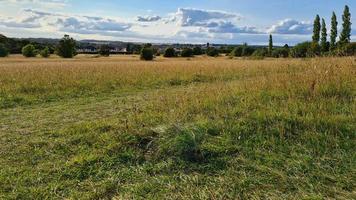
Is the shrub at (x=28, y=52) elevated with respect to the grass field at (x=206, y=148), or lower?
elevated

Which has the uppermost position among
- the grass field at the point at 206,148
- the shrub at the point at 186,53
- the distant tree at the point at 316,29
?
the distant tree at the point at 316,29

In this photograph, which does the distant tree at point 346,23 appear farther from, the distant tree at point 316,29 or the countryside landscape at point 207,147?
the countryside landscape at point 207,147

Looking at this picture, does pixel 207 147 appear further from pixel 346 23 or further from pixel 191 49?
pixel 191 49

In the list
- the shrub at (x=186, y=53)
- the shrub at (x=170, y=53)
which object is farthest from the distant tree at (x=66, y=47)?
the shrub at (x=186, y=53)

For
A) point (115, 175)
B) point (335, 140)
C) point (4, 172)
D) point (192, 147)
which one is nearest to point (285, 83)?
point (335, 140)

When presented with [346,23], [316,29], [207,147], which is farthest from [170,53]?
[207,147]

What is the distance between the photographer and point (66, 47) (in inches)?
3314

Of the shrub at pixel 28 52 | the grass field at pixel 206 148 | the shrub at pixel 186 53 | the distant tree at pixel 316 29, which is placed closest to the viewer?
the grass field at pixel 206 148

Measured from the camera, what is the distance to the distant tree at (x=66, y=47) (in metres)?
83.5

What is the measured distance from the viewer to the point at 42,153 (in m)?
4.98

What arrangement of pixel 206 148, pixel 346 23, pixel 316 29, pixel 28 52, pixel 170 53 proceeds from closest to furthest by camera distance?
pixel 206 148 → pixel 346 23 → pixel 316 29 → pixel 28 52 → pixel 170 53

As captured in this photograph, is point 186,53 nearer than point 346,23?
No

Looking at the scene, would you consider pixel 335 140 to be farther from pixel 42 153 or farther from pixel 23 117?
pixel 23 117

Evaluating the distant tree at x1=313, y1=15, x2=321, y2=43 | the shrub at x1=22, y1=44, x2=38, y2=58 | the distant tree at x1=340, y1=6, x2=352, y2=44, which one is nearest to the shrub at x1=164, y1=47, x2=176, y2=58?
the shrub at x1=22, y1=44, x2=38, y2=58
